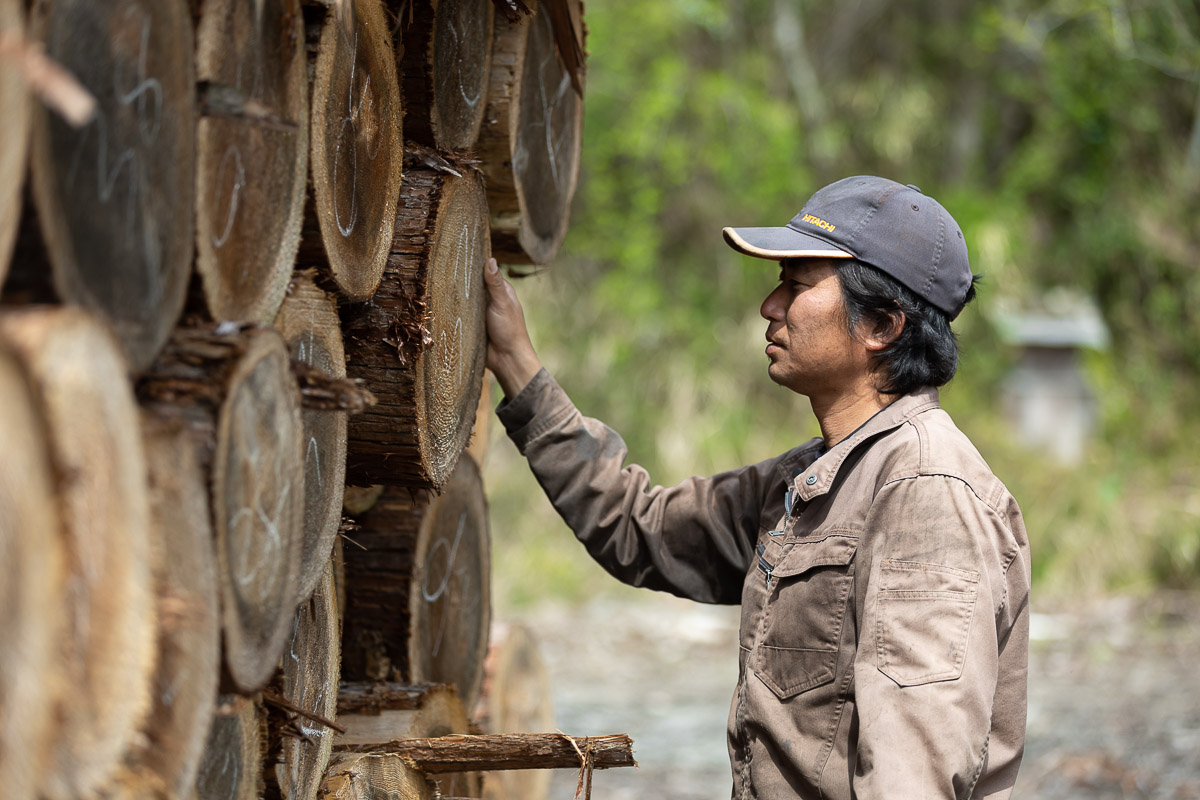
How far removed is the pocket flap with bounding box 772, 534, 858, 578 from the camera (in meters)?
1.86

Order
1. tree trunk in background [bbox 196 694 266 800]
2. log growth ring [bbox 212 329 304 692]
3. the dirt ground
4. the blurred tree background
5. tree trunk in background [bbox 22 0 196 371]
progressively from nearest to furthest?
1. tree trunk in background [bbox 22 0 196 371]
2. log growth ring [bbox 212 329 304 692]
3. tree trunk in background [bbox 196 694 266 800]
4. the dirt ground
5. the blurred tree background

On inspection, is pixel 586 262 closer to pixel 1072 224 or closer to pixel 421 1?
pixel 1072 224

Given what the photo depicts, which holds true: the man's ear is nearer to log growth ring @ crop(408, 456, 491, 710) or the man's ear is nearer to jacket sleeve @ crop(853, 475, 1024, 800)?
jacket sleeve @ crop(853, 475, 1024, 800)

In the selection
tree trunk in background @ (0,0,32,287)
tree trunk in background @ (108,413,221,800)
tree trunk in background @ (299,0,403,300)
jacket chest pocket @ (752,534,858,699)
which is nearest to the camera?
tree trunk in background @ (0,0,32,287)

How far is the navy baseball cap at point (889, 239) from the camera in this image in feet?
6.59

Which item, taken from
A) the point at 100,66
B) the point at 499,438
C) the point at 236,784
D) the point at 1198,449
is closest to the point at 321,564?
the point at 236,784

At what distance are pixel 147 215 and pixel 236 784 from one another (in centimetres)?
76

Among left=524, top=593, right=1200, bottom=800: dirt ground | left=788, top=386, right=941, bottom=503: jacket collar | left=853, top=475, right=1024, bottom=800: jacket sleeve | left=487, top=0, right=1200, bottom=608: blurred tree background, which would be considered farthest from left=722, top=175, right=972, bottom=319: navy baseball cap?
left=487, top=0, right=1200, bottom=608: blurred tree background

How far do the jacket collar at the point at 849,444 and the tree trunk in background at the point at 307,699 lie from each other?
0.74m

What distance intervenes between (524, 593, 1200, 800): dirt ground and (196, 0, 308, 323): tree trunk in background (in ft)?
11.6

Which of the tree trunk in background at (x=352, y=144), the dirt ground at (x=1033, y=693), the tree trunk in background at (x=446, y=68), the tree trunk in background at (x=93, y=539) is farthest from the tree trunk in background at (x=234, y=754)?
the dirt ground at (x=1033, y=693)

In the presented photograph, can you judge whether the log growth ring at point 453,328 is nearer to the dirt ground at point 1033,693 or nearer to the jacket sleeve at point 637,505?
the jacket sleeve at point 637,505

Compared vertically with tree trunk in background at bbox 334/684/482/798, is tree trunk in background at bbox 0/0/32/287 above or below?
above

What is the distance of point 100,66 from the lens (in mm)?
1103
